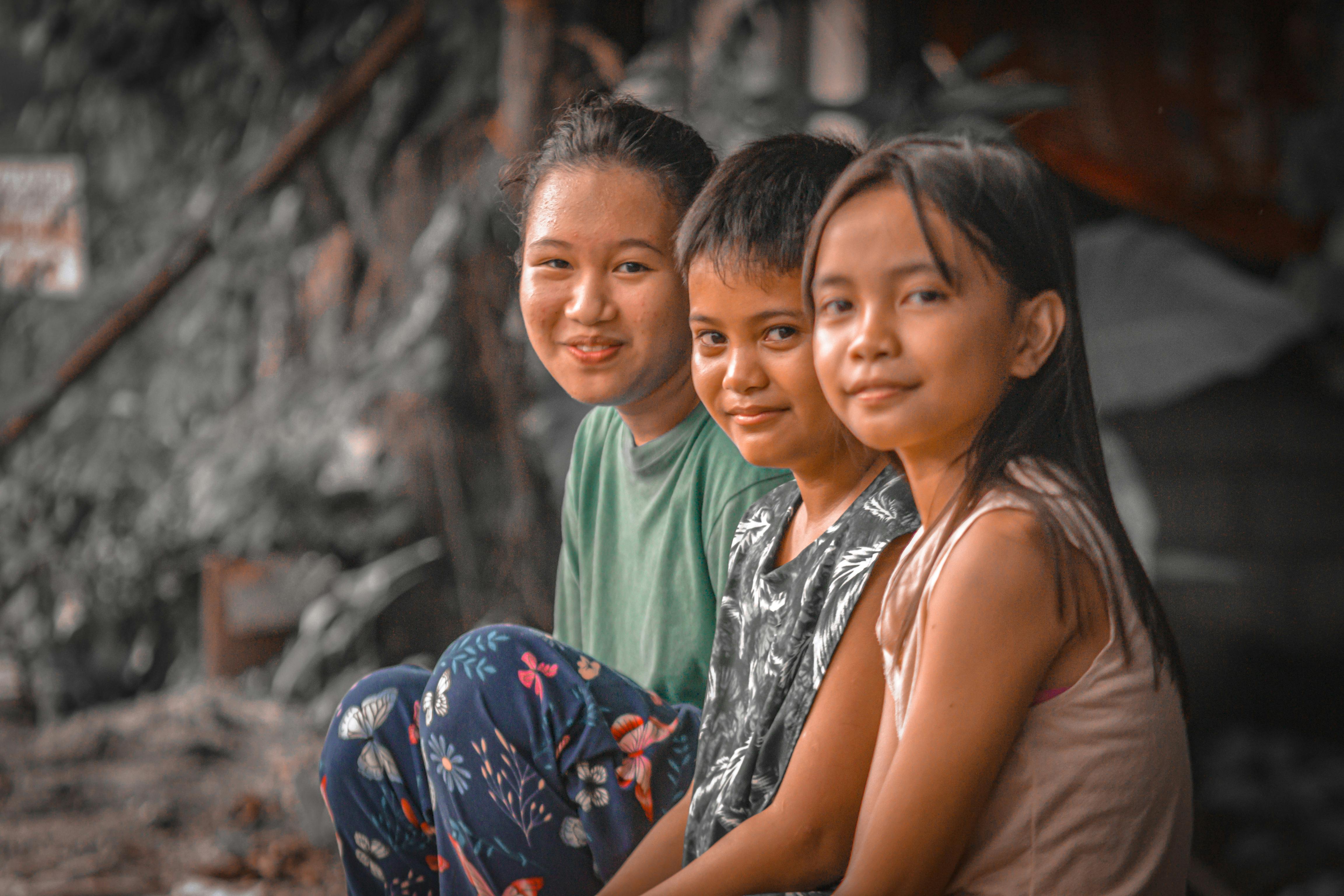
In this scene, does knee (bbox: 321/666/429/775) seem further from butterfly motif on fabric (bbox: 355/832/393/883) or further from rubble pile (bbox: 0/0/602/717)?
rubble pile (bbox: 0/0/602/717)

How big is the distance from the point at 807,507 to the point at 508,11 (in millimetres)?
2069

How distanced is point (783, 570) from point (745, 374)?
194 millimetres

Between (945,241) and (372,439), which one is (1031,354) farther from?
(372,439)

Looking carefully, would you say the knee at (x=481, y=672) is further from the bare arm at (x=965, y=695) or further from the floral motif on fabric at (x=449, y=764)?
the bare arm at (x=965, y=695)

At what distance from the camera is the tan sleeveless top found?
0.80 meters

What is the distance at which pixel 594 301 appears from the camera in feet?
3.83

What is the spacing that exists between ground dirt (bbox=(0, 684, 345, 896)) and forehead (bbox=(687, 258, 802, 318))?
1774 mm

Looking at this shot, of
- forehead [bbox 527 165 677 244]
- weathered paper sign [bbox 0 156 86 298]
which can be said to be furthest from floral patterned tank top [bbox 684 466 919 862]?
weathered paper sign [bbox 0 156 86 298]

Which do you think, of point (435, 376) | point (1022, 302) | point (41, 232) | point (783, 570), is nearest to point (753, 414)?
point (783, 570)

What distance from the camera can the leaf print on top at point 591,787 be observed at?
119 cm

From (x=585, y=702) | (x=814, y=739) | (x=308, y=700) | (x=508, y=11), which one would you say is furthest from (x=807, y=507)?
(x=308, y=700)

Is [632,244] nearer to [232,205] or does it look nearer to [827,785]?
[827,785]

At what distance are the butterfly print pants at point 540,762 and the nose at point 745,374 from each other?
412mm

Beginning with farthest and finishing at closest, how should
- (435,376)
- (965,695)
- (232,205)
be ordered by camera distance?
(232,205) → (435,376) → (965,695)
